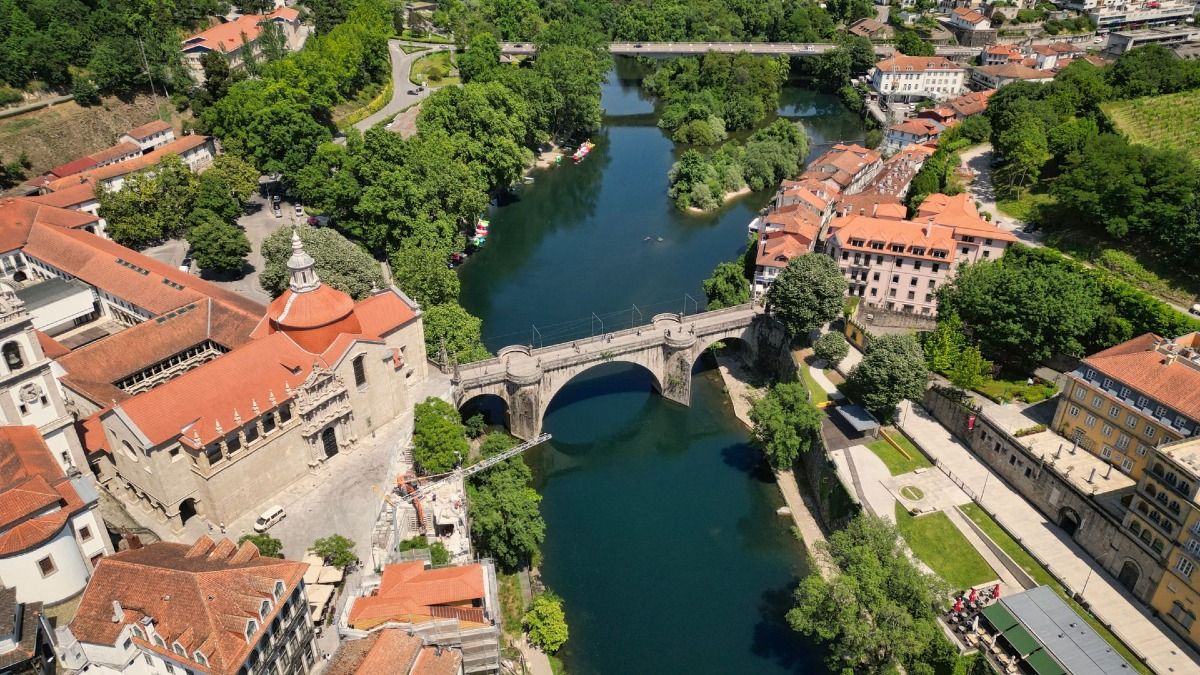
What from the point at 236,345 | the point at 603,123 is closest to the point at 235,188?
the point at 236,345

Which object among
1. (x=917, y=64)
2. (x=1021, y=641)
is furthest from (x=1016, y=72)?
(x=1021, y=641)

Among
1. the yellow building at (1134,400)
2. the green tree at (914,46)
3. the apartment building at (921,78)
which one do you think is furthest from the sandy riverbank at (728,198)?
the green tree at (914,46)

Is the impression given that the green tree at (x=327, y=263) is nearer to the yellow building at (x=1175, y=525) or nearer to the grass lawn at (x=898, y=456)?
the grass lawn at (x=898, y=456)

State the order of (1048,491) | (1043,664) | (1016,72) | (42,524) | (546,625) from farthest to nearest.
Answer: (1016,72), (1048,491), (546,625), (1043,664), (42,524)

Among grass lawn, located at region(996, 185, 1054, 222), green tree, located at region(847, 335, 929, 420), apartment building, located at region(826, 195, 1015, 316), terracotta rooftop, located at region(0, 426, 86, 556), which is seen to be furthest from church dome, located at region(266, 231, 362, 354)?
grass lawn, located at region(996, 185, 1054, 222)

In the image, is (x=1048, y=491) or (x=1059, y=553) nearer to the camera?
(x=1059, y=553)

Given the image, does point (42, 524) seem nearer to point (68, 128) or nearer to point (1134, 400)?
point (1134, 400)

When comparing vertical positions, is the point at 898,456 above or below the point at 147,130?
below
